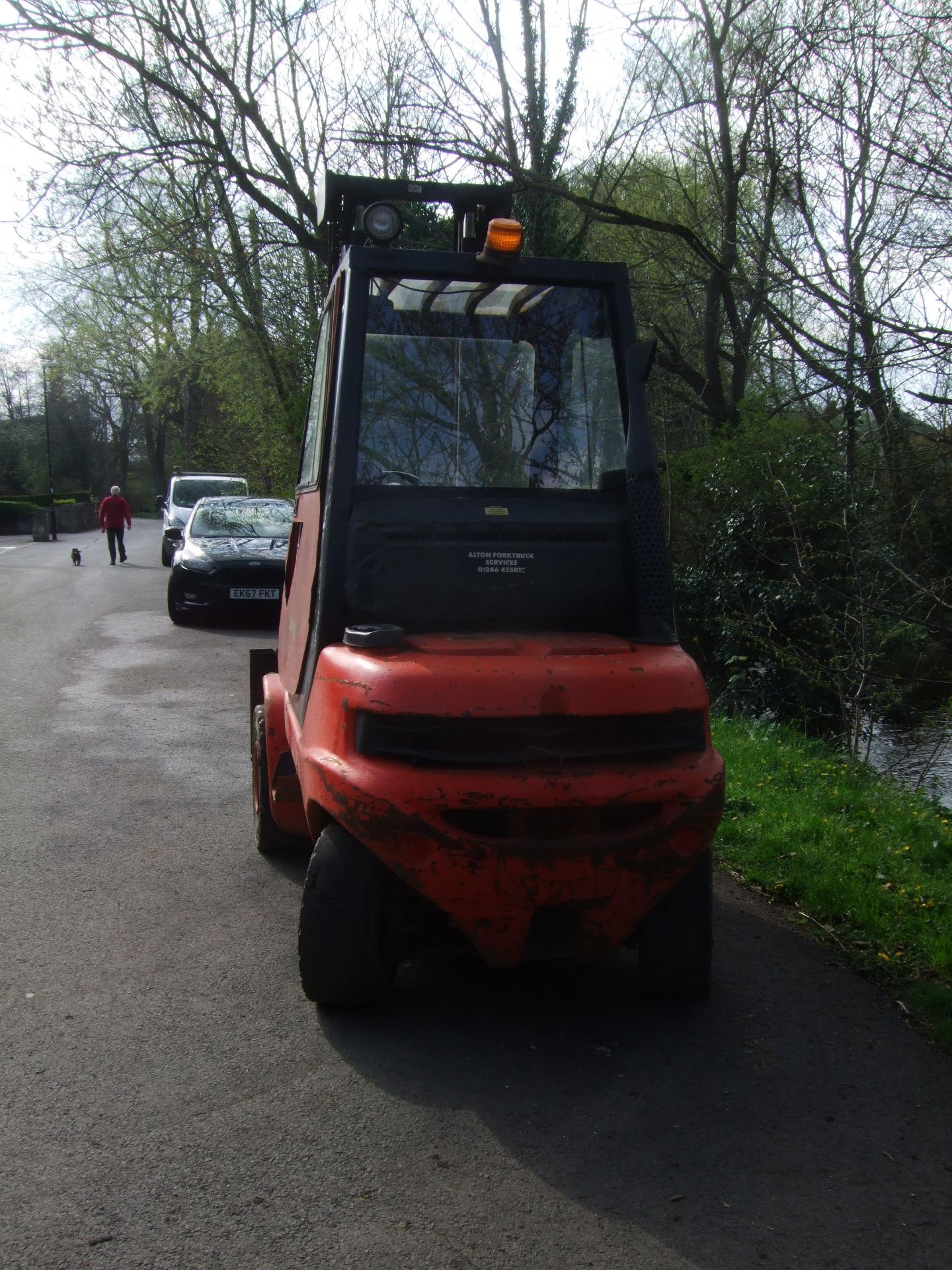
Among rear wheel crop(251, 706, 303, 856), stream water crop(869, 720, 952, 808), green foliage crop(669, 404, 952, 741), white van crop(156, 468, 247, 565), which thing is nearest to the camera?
rear wheel crop(251, 706, 303, 856)

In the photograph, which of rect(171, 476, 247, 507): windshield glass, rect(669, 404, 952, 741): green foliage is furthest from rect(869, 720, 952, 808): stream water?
rect(171, 476, 247, 507): windshield glass

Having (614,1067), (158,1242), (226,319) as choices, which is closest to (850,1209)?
(614,1067)

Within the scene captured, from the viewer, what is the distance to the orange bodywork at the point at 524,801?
3.54m

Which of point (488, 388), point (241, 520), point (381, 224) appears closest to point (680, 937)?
point (488, 388)

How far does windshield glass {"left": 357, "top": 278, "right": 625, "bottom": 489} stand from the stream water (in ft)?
16.3

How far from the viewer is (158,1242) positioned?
2.71 meters

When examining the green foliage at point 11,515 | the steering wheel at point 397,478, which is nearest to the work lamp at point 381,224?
the steering wheel at point 397,478

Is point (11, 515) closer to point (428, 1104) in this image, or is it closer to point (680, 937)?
point (680, 937)

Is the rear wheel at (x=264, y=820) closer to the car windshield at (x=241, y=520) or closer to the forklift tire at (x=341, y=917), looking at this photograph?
the forklift tire at (x=341, y=917)

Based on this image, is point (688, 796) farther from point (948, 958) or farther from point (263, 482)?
A: point (263, 482)

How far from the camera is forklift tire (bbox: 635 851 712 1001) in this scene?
3961 mm

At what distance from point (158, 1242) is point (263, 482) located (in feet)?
92.7

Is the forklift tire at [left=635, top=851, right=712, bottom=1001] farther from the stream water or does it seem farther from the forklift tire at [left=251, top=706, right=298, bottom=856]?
the stream water

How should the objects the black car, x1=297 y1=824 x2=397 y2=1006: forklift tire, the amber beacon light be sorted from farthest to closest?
the black car, the amber beacon light, x1=297 y1=824 x2=397 y2=1006: forklift tire
